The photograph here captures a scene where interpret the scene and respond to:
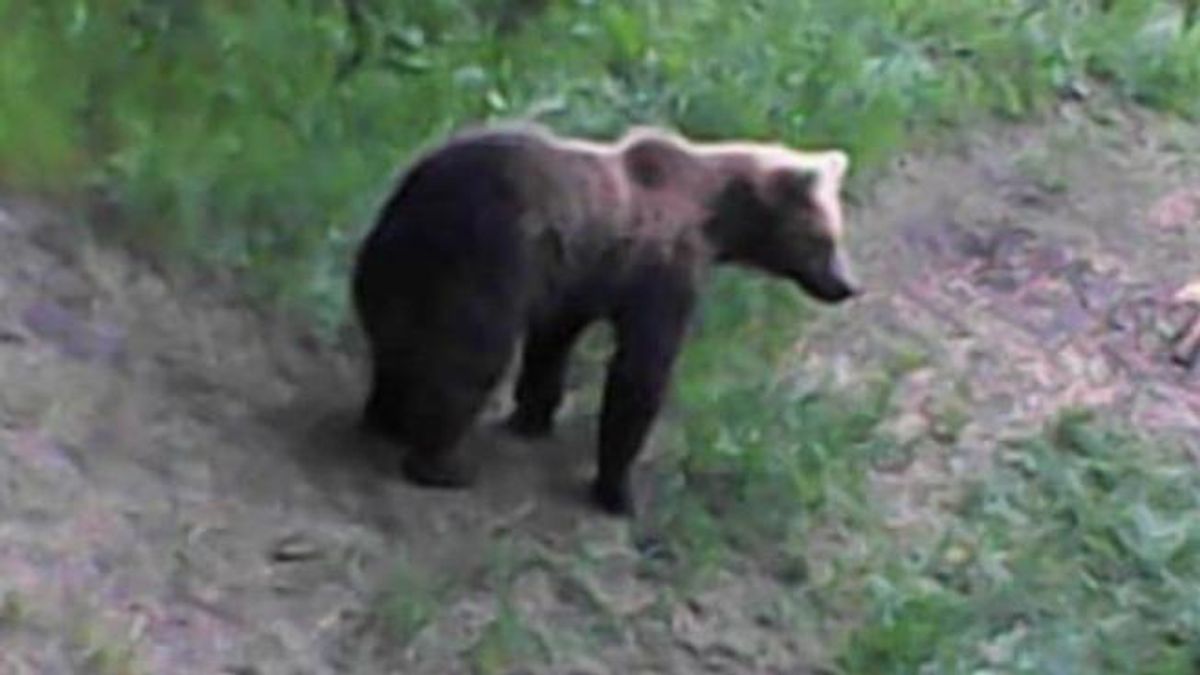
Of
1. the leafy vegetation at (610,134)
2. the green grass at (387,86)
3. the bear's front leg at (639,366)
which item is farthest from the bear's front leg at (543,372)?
the green grass at (387,86)

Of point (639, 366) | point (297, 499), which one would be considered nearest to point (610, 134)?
point (639, 366)

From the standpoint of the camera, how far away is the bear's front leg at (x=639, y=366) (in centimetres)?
778

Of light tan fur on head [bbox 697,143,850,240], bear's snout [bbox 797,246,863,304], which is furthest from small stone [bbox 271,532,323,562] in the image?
bear's snout [bbox 797,246,863,304]

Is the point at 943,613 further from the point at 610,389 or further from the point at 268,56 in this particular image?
the point at 268,56

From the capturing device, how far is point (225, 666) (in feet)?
22.6

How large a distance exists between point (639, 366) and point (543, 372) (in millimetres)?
333

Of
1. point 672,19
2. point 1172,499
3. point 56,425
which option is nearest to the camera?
point 56,425

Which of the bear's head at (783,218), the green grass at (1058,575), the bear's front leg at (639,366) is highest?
the bear's head at (783,218)

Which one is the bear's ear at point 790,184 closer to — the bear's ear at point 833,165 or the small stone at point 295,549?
the bear's ear at point 833,165

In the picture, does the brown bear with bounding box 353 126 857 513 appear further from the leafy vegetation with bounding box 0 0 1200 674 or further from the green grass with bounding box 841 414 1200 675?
the green grass with bounding box 841 414 1200 675

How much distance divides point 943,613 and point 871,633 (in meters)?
0.22

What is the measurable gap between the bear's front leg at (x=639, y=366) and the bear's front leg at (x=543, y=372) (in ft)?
0.42

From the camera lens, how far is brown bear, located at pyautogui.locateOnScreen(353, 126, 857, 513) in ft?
24.5

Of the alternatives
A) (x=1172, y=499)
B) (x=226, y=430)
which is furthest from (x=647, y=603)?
(x=1172, y=499)
